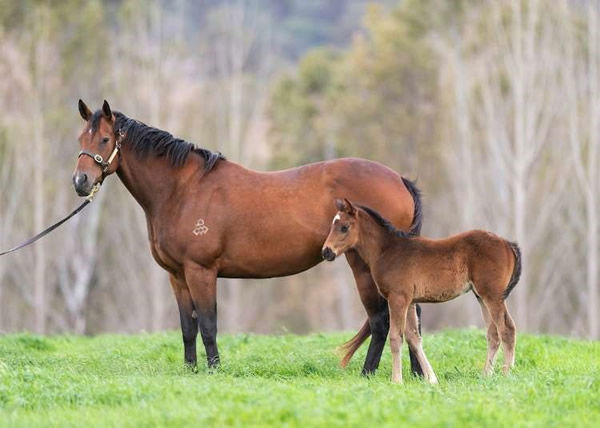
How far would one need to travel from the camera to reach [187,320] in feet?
32.9

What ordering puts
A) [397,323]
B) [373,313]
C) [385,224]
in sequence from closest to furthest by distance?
[397,323] → [385,224] → [373,313]

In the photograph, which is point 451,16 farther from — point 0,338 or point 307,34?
point 307,34

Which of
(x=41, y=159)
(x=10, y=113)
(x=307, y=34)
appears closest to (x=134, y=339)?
(x=41, y=159)

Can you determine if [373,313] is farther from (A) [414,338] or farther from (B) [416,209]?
(B) [416,209]

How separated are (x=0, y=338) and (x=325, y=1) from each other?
3364 inches

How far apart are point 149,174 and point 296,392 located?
342cm

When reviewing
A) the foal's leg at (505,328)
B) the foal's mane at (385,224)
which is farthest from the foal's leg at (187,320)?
the foal's leg at (505,328)

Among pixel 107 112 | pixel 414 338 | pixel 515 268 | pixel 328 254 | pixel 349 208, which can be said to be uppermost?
pixel 107 112

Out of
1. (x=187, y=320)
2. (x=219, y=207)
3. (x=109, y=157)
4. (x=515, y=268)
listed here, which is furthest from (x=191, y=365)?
(x=515, y=268)

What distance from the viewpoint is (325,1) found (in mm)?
95250

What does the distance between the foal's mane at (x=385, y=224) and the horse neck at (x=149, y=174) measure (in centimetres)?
197

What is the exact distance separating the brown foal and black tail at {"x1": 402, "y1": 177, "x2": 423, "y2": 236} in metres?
0.59

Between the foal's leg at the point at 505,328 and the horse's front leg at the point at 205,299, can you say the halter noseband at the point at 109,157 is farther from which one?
the foal's leg at the point at 505,328

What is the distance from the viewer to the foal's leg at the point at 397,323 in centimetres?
882
